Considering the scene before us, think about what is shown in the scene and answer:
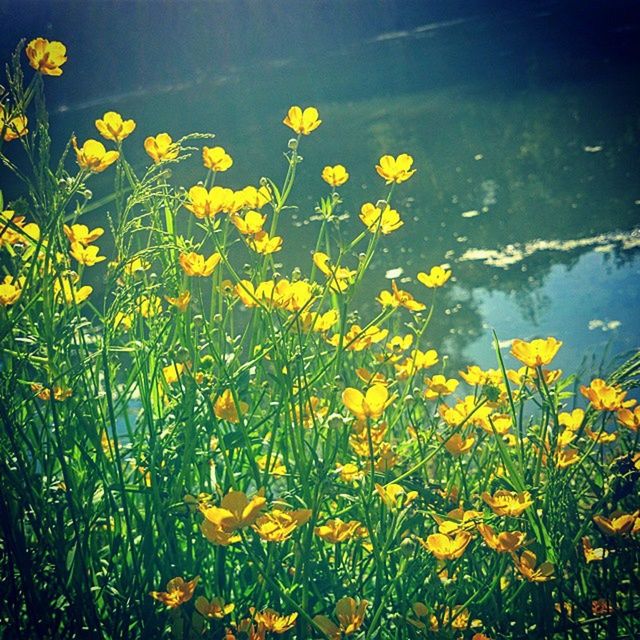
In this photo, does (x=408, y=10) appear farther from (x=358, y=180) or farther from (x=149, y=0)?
(x=358, y=180)

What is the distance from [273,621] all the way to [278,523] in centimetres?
11

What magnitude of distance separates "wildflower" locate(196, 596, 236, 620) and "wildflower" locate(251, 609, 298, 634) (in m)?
0.05

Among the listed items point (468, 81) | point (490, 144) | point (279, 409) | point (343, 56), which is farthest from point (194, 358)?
point (343, 56)

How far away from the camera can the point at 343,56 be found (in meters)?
11.5

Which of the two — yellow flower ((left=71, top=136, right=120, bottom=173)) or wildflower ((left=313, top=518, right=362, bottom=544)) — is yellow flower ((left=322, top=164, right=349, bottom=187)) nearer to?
yellow flower ((left=71, top=136, right=120, bottom=173))

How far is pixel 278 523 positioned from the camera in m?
0.74

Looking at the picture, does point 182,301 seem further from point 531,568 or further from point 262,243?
point 531,568

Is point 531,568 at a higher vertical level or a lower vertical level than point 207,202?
lower

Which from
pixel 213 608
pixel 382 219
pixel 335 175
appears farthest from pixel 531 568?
pixel 335 175

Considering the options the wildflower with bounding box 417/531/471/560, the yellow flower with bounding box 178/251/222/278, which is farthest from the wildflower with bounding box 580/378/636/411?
the yellow flower with bounding box 178/251/222/278

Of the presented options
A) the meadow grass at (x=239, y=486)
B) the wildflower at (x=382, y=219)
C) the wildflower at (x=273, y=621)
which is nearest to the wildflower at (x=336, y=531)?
the meadow grass at (x=239, y=486)

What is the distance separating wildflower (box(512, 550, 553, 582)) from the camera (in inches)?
30.5

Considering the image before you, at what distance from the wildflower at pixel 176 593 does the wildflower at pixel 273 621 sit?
8cm

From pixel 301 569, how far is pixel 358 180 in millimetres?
4322
